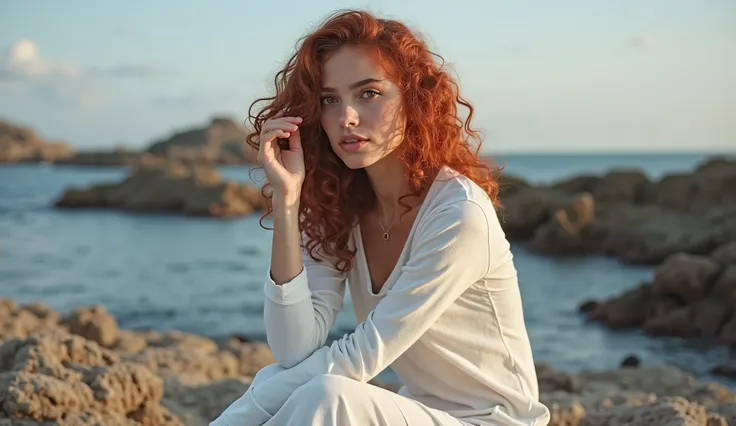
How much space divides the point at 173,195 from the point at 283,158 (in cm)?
3977

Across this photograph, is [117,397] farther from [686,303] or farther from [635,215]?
[635,215]

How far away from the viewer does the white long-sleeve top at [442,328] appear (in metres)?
2.52

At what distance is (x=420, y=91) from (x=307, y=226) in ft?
2.08

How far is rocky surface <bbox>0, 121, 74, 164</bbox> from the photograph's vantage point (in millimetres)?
106438

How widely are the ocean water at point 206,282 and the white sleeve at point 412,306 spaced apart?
935 cm

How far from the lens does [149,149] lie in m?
97.7

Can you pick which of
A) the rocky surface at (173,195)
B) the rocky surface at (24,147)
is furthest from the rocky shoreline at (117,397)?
the rocky surface at (24,147)

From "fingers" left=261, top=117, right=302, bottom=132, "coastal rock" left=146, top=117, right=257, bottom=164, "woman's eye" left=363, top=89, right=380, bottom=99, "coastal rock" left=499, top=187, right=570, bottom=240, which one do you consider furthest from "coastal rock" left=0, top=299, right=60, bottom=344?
"coastal rock" left=146, top=117, right=257, bottom=164

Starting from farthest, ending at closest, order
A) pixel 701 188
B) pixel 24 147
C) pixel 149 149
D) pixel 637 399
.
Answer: pixel 24 147 → pixel 149 149 → pixel 701 188 → pixel 637 399

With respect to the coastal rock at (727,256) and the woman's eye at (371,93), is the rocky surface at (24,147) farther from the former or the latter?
the woman's eye at (371,93)

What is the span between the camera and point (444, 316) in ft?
8.66

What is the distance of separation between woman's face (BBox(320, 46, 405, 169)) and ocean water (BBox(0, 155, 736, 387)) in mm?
9275

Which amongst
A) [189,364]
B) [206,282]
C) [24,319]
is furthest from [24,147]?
[189,364]

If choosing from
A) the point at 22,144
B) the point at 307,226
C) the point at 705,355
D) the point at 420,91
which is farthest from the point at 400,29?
the point at 22,144
